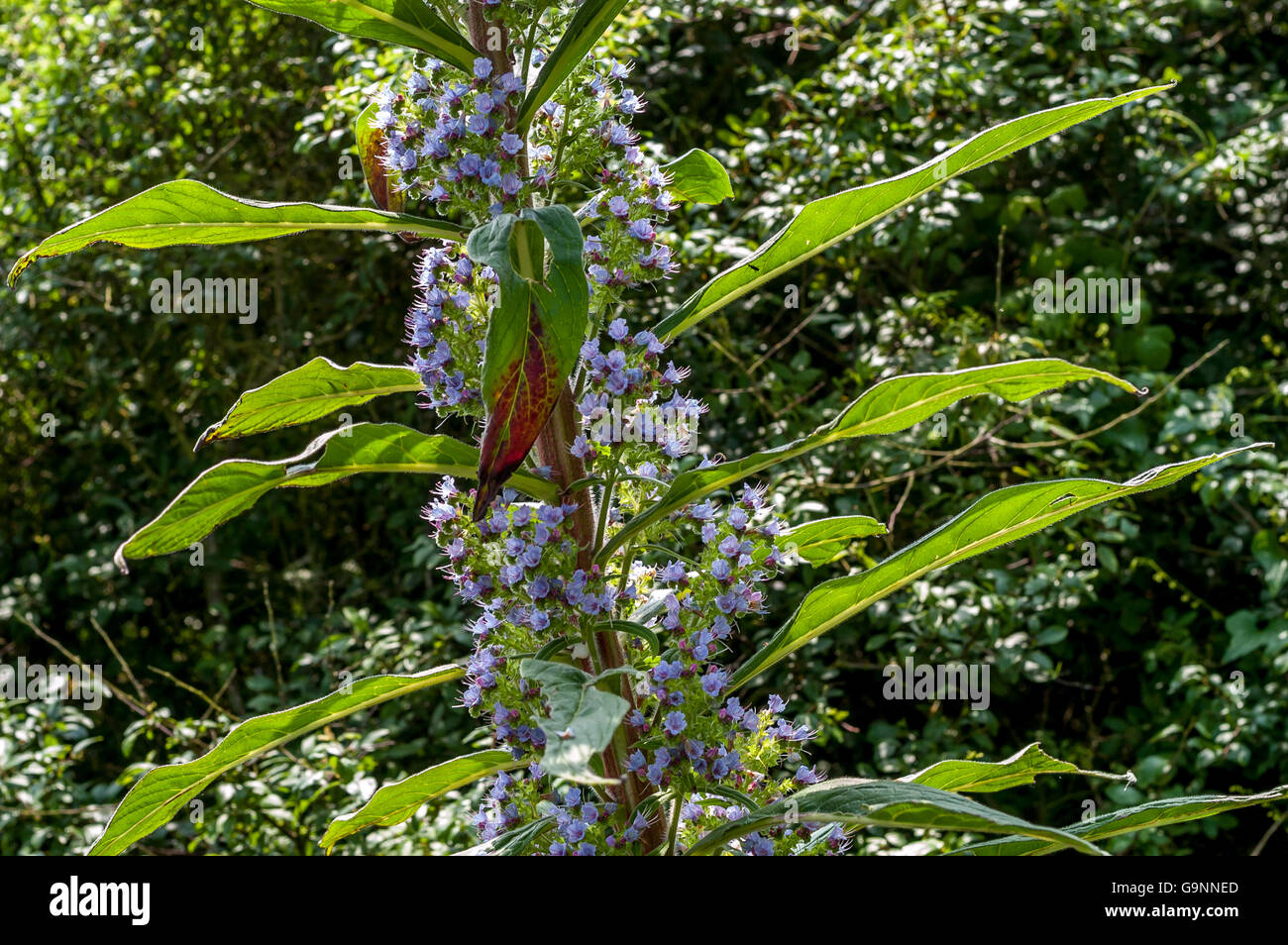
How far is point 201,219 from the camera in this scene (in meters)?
1.10

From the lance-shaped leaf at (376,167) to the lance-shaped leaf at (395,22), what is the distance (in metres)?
0.18

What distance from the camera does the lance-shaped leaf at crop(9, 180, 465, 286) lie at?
1.07m

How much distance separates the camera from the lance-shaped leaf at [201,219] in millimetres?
1070

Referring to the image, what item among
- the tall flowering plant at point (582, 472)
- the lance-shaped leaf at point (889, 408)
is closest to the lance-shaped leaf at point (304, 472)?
the tall flowering plant at point (582, 472)

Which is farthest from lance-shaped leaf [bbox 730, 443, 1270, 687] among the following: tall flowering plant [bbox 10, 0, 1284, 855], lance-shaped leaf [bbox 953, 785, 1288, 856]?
lance-shaped leaf [bbox 953, 785, 1288, 856]

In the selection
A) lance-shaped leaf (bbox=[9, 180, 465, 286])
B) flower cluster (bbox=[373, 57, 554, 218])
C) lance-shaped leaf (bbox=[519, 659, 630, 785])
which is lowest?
lance-shaped leaf (bbox=[519, 659, 630, 785])

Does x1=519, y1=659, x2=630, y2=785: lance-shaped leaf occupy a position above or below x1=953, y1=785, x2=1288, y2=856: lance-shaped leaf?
above

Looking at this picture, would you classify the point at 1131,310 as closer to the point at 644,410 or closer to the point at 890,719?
the point at 890,719

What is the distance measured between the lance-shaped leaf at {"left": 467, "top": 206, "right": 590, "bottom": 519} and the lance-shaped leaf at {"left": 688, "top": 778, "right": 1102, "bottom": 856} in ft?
1.14

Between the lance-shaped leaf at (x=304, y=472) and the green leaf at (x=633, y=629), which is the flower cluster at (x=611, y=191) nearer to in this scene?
the lance-shaped leaf at (x=304, y=472)

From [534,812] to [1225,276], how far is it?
10.3 feet

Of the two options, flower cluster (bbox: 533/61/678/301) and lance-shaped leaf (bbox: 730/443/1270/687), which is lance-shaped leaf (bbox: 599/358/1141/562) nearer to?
lance-shaped leaf (bbox: 730/443/1270/687)

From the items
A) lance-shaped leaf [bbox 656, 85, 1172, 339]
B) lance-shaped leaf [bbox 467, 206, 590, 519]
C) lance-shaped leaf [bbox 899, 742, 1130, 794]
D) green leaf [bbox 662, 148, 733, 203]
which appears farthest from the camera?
green leaf [bbox 662, 148, 733, 203]

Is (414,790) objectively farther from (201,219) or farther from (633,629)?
(201,219)
